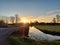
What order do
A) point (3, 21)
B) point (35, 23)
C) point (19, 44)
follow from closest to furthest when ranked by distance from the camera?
point (19, 44), point (3, 21), point (35, 23)

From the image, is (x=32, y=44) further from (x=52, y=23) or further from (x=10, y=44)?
(x=52, y=23)

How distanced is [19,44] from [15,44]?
33 centimetres

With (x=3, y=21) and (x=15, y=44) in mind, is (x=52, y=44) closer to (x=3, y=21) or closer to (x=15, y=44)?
(x=15, y=44)

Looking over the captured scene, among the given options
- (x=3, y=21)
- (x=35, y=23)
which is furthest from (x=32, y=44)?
(x=35, y=23)

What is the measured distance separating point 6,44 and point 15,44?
0.69 metres

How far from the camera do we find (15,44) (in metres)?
12.1

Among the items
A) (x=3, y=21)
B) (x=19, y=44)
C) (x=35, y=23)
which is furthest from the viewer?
(x=35, y=23)

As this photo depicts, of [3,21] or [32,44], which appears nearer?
[32,44]

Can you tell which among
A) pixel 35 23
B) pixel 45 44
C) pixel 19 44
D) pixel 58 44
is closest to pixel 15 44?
pixel 19 44

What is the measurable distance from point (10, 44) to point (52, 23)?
63291mm

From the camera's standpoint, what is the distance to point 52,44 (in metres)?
12.6

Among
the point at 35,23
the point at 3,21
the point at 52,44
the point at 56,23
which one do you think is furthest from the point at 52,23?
the point at 52,44

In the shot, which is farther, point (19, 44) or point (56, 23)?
point (56, 23)

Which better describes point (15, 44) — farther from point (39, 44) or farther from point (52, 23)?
point (52, 23)
